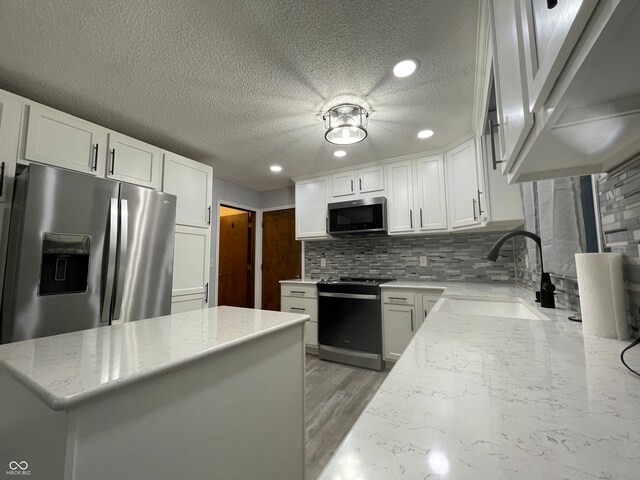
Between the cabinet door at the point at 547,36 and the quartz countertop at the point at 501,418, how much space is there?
22.9 inches

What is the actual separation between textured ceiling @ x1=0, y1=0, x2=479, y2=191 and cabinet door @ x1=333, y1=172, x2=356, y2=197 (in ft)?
3.01

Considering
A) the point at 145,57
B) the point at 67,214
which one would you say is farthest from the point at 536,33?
the point at 67,214

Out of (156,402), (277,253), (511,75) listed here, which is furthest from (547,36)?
(277,253)

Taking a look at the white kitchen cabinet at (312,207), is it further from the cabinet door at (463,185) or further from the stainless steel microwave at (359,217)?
the cabinet door at (463,185)

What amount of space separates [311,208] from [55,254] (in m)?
2.53

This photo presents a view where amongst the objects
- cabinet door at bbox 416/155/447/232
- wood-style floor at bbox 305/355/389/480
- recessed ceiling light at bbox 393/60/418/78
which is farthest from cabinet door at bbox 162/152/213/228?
cabinet door at bbox 416/155/447/232

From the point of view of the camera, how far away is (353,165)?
3.34m

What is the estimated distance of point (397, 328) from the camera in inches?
107

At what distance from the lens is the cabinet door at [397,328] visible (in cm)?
265

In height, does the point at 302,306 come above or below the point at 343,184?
below

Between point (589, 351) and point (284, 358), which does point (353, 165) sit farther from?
point (589, 351)

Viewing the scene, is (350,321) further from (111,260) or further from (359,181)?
(111,260)

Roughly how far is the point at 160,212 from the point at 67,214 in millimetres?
595

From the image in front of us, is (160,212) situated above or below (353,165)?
below
